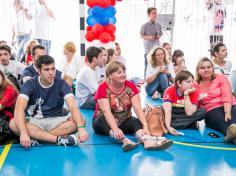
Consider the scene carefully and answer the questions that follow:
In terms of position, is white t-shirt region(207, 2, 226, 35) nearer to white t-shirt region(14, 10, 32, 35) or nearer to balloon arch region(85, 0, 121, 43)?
balloon arch region(85, 0, 121, 43)

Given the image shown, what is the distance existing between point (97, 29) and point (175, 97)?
2596 mm

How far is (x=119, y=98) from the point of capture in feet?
10.5

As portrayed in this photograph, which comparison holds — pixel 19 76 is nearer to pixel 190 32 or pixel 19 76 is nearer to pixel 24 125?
pixel 24 125

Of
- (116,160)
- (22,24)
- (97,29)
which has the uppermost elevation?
(22,24)

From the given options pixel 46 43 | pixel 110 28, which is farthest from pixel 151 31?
pixel 46 43

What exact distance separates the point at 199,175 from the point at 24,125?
1.59 metres

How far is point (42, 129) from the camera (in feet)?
10.1

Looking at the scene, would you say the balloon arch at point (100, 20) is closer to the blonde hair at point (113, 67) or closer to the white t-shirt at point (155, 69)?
the white t-shirt at point (155, 69)

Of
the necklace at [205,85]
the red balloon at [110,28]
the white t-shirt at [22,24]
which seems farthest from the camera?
the white t-shirt at [22,24]

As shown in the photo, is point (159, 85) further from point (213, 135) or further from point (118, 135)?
point (118, 135)

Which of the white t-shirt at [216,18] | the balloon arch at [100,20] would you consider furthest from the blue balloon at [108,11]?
the white t-shirt at [216,18]

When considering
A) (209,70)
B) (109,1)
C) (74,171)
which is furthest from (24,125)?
(109,1)

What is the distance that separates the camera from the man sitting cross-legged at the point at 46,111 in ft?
9.63

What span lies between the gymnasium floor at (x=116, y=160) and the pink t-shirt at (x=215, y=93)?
21.8 inches
